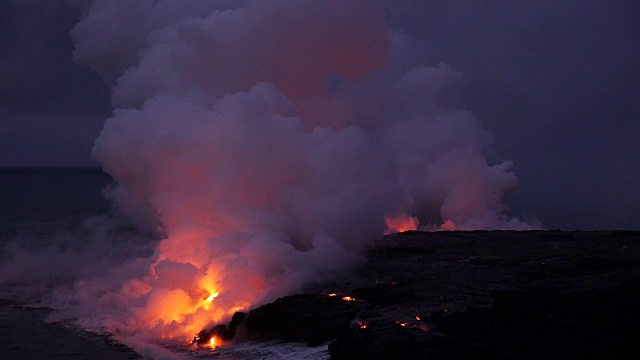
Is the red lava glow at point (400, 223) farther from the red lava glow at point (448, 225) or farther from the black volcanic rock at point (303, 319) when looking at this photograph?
the black volcanic rock at point (303, 319)

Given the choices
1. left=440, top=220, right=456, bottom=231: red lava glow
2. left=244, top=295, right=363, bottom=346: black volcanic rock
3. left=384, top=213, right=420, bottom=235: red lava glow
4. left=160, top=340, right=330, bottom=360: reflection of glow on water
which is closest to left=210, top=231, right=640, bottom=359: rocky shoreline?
left=244, top=295, right=363, bottom=346: black volcanic rock

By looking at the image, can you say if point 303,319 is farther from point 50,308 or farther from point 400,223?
point 400,223

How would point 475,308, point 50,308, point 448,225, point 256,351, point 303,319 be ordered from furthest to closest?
point 448,225 → point 50,308 → point 303,319 → point 256,351 → point 475,308

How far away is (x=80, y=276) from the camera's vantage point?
139 feet

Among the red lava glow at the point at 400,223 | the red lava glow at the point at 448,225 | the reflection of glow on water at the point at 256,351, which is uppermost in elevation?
the red lava glow at the point at 448,225

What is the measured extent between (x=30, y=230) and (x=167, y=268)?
6079 centimetres

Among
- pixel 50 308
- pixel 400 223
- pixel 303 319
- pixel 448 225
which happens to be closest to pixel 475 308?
pixel 303 319

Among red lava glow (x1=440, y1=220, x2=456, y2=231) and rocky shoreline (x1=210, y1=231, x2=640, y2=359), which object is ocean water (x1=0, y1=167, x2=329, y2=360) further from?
red lava glow (x1=440, y1=220, x2=456, y2=231)

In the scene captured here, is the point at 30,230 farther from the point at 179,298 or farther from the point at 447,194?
the point at 179,298

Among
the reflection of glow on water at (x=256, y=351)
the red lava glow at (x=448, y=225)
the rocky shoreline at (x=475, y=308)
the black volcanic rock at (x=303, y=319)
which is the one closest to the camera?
the rocky shoreline at (x=475, y=308)

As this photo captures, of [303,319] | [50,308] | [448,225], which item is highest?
[448,225]

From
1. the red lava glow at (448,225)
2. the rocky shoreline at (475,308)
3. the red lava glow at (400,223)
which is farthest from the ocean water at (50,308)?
the red lava glow at (448,225)

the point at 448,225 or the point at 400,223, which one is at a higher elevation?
the point at 448,225

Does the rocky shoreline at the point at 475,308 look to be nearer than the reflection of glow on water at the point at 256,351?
Yes
